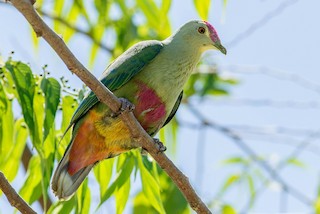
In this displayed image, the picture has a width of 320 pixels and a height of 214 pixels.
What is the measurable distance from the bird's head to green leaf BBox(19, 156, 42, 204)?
955 millimetres

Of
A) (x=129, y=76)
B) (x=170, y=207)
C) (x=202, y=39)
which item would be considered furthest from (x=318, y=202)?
(x=129, y=76)

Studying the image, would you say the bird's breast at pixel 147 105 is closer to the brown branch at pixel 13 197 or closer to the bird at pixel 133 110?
the bird at pixel 133 110

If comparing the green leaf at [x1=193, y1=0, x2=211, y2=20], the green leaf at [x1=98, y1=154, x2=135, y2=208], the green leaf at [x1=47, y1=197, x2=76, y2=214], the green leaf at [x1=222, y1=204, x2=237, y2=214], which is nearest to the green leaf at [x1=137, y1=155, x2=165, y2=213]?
the green leaf at [x1=98, y1=154, x2=135, y2=208]

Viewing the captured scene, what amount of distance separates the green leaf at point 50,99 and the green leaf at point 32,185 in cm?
40

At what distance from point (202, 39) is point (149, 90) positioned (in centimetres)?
46

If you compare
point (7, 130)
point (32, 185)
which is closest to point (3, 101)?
point (7, 130)

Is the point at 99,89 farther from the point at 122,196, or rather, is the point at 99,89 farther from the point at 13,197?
the point at 122,196

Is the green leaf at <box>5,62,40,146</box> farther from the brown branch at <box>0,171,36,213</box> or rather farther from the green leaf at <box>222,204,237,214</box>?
the green leaf at <box>222,204,237,214</box>

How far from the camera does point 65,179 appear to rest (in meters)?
3.57

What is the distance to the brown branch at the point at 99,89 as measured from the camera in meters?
2.52

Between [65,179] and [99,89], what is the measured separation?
920 mm

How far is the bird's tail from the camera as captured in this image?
3.48 metres

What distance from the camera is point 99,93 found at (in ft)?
9.12

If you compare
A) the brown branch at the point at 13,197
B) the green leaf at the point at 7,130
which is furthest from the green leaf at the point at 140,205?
the brown branch at the point at 13,197
